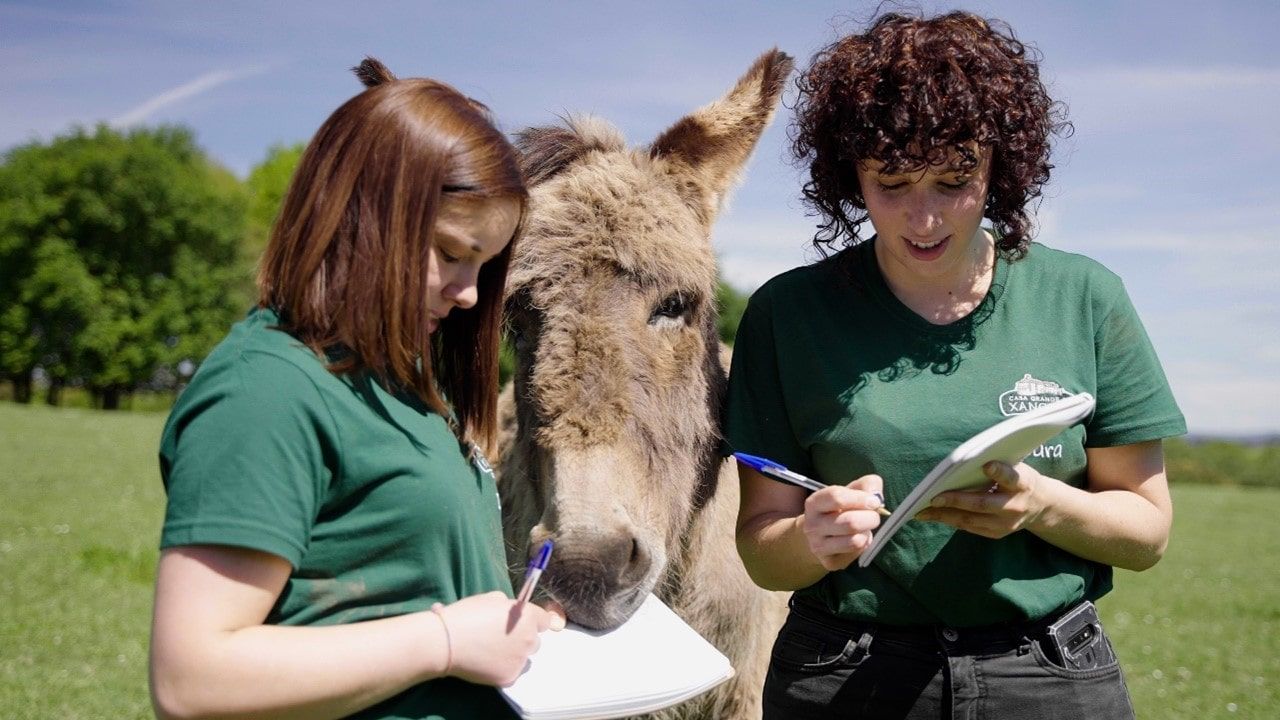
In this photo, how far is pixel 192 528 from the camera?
1.34m

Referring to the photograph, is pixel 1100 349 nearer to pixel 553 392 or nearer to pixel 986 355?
pixel 986 355

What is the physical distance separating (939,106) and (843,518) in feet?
3.31

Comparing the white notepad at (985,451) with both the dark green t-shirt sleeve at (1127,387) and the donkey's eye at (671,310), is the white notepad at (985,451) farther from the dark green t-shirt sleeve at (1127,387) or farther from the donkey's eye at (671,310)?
the donkey's eye at (671,310)

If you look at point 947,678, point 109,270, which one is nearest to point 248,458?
point 947,678

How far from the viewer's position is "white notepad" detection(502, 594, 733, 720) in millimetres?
1649

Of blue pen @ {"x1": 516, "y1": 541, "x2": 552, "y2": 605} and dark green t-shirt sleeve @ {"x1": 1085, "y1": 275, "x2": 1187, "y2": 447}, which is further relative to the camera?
dark green t-shirt sleeve @ {"x1": 1085, "y1": 275, "x2": 1187, "y2": 447}

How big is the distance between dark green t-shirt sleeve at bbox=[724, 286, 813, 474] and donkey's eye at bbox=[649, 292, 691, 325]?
1.79 feet

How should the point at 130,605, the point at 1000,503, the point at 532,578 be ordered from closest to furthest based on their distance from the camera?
the point at 532,578, the point at 1000,503, the point at 130,605

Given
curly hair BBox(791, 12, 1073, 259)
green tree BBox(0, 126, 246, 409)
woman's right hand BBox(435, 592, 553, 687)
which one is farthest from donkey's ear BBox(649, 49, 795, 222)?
green tree BBox(0, 126, 246, 409)

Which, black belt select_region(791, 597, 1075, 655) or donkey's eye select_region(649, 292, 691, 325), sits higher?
donkey's eye select_region(649, 292, 691, 325)

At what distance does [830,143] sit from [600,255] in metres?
0.85

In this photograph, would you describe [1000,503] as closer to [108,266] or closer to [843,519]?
[843,519]

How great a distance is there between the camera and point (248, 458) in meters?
1.38

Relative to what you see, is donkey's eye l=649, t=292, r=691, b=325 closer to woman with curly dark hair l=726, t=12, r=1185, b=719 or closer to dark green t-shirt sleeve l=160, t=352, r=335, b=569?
woman with curly dark hair l=726, t=12, r=1185, b=719
